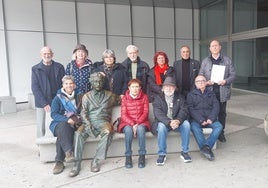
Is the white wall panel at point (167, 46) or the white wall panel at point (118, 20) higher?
the white wall panel at point (118, 20)

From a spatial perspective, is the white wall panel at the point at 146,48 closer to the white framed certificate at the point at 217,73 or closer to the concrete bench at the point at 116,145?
the white framed certificate at the point at 217,73

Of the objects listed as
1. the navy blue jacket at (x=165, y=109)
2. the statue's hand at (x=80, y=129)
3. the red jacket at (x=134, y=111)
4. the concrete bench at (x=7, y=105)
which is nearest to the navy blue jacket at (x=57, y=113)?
the statue's hand at (x=80, y=129)

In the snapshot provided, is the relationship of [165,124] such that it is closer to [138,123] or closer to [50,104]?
[138,123]

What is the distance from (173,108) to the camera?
4754mm

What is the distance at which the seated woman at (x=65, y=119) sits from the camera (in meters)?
4.33

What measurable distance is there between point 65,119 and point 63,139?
0.34 metres

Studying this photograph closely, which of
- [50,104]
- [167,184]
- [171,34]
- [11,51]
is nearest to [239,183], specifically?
[167,184]

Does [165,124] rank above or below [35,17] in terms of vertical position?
below

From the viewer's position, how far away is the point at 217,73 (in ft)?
17.2

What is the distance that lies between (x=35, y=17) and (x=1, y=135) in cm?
806

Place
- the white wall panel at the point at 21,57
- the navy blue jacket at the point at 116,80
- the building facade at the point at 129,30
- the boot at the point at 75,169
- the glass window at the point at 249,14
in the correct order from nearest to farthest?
the boot at the point at 75,169
the navy blue jacket at the point at 116,80
the glass window at the point at 249,14
the building facade at the point at 129,30
the white wall panel at the point at 21,57

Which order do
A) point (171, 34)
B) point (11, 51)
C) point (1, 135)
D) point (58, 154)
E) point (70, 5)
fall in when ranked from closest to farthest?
point (58, 154) < point (1, 135) < point (11, 51) < point (70, 5) < point (171, 34)

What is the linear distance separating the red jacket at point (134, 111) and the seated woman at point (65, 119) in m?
0.71

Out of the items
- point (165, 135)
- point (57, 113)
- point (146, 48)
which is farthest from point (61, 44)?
point (165, 135)
